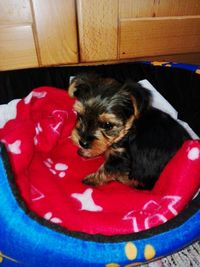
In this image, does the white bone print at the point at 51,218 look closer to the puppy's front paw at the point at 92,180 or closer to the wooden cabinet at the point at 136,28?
the puppy's front paw at the point at 92,180

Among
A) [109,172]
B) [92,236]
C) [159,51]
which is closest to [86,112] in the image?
[109,172]

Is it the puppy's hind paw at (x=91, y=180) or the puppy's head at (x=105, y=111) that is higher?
the puppy's head at (x=105, y=111)

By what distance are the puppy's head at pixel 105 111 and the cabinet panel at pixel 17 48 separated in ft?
3.22

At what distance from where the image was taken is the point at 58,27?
239 centimetres

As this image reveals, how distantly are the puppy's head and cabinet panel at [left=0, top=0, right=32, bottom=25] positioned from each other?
38.9 inches

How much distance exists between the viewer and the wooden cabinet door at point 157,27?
8.01ft

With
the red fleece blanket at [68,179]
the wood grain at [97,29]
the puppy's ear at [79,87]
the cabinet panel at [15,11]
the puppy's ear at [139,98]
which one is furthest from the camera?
the wood grain at [97,29]

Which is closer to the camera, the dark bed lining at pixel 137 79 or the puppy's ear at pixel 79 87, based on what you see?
the puppy's ear at pixel 79 87

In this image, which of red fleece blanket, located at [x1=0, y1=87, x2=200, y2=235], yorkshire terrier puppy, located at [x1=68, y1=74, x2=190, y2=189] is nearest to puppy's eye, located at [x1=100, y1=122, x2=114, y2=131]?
yorkshire terrier puppy, located at [x1=68, y1=74, x2=190, y2=189]

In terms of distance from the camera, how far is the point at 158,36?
8.65 feet

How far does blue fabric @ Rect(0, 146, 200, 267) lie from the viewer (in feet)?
3.88

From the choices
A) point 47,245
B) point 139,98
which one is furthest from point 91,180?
point 47,245

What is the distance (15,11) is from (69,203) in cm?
152

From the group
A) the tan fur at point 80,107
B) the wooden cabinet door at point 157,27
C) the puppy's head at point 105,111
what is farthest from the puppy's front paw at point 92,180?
the wooden cabinet door at point 157,27
